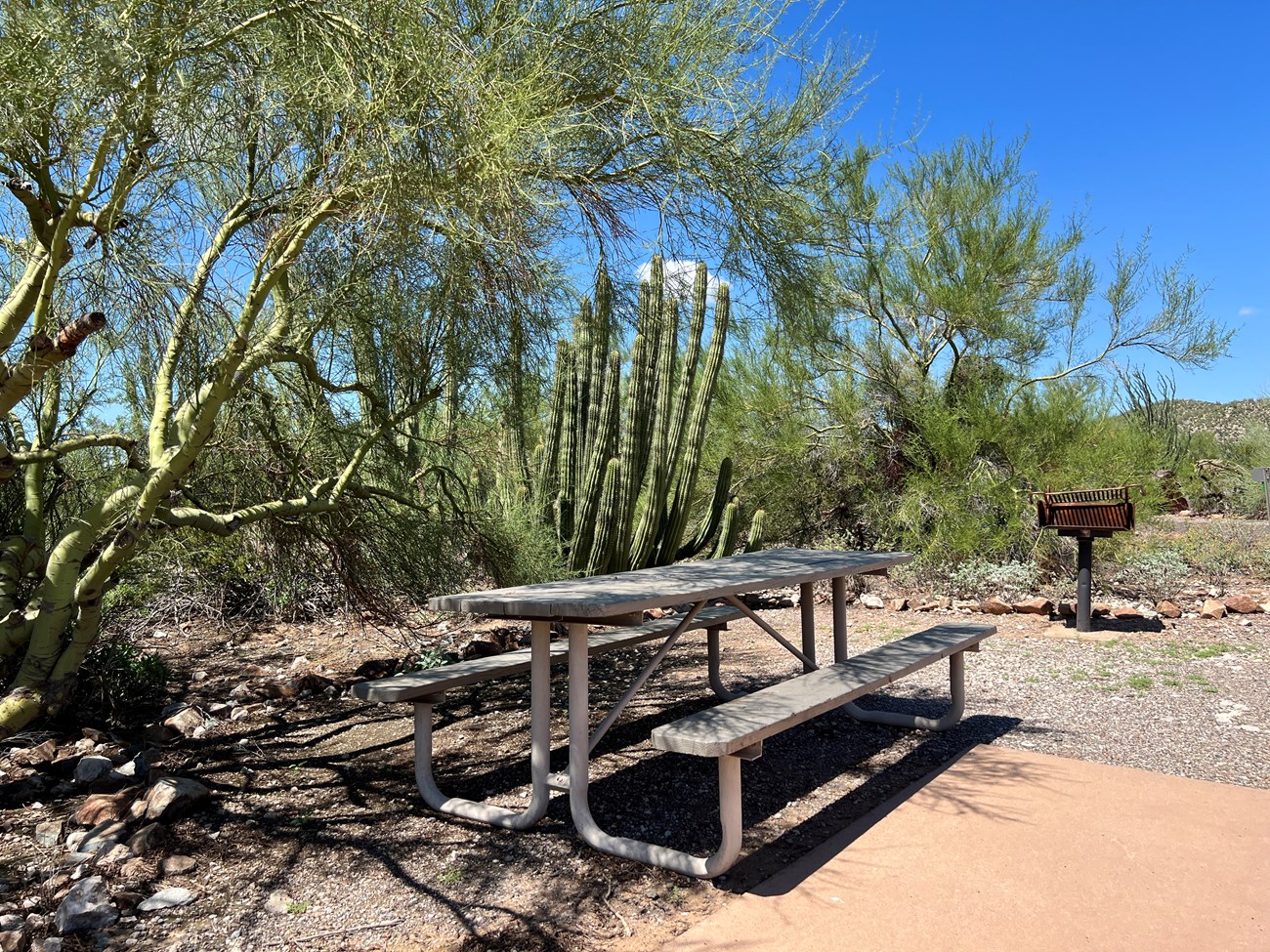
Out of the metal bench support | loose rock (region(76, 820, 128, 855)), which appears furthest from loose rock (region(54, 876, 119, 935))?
the metal bench support

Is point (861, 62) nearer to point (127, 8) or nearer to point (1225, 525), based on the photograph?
point (127, 8)

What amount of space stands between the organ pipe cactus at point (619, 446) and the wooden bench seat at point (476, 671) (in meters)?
2.57

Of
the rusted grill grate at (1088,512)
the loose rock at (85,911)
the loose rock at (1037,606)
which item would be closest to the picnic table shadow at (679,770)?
the loose rock at (85,911)

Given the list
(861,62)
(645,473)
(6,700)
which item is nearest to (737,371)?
(645,473)

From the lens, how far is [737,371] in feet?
37.7

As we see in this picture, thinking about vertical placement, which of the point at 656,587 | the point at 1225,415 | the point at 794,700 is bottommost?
the point at 794,700

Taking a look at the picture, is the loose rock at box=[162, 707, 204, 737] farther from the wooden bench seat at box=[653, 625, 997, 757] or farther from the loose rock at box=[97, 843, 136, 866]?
the wooden bench seat at box=[653, 625, 997, 757]

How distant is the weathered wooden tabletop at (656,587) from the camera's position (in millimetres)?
Result: 3367

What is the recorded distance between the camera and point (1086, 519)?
769cm

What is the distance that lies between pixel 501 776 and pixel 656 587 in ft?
3.82

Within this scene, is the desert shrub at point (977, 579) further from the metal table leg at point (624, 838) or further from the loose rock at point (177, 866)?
the loose rock at point (177, 866)

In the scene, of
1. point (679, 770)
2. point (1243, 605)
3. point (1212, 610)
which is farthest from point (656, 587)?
point (1243, 605)

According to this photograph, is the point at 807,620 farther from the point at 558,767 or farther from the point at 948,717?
the point at 558,767

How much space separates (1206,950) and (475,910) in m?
2.09
